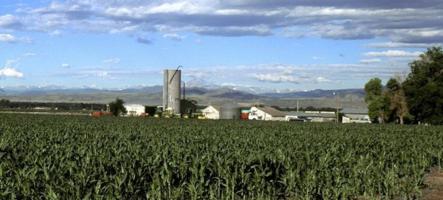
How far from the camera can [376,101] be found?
108125mm

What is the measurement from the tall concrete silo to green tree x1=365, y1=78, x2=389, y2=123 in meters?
35.0

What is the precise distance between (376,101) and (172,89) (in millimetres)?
38198

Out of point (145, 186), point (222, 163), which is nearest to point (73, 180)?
point (145, 186)

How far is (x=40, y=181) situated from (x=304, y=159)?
8.68m

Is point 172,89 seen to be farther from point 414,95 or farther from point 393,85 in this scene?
point 414,95

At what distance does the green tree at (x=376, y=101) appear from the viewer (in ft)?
344

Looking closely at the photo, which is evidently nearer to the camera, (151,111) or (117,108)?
(151,111)

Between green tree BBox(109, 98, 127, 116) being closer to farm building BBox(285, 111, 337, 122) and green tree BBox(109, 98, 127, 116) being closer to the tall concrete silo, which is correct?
the tall concrete silo

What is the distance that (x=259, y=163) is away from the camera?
16.9 metres

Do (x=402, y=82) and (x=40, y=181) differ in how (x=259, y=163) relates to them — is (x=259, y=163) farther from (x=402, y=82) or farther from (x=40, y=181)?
(x=402, y=82)

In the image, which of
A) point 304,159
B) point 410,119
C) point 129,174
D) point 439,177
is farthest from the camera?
point 410,119

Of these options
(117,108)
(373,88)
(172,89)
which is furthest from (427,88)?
(117,108)

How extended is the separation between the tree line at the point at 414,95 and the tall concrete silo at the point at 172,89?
115ft

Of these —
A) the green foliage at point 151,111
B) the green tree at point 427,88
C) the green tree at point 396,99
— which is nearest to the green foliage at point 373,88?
the green tree at point 396,99
